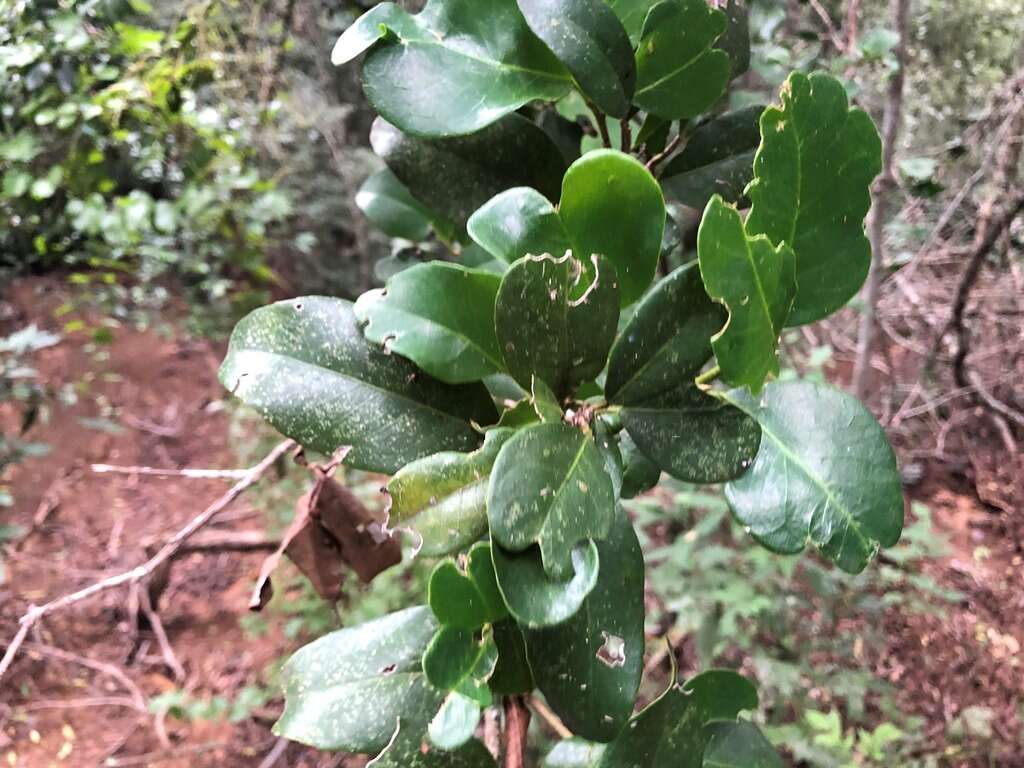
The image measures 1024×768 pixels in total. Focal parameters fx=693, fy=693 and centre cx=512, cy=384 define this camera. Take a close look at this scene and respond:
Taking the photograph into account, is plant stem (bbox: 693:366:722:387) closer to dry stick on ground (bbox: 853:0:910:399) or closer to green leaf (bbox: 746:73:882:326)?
green leaf (bbox: 746:73:882:326)

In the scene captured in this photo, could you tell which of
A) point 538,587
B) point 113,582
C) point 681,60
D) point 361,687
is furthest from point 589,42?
point 113,582

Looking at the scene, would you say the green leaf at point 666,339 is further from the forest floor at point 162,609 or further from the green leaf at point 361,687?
the forest floor at point 162,609

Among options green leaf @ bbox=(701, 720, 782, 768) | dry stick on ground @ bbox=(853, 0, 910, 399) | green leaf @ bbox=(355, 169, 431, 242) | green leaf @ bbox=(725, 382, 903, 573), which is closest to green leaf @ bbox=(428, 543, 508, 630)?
green leaf @ bbox=(725, 382, 903, 573)

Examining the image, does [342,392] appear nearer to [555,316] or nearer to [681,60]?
[555,316]

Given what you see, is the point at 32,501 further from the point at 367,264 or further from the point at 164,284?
the point at 367,264

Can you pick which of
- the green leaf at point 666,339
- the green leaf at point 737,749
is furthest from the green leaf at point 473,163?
the green leaf at point 737,749

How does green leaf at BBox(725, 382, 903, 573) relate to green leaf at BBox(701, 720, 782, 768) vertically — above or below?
above
